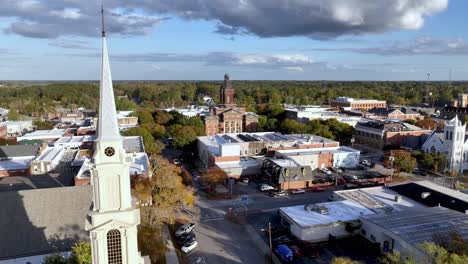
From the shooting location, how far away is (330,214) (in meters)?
30.8

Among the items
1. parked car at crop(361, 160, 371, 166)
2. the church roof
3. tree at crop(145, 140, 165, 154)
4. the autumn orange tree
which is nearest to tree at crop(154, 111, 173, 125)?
tree at crop(145, 140, 165, 154)

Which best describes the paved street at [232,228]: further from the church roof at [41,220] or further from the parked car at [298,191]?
the church roof at [41,220]

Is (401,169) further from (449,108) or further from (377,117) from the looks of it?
(449,108)

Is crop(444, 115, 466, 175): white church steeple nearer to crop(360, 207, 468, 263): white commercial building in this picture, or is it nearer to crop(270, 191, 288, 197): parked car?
crop(360, 207, 468, 263): white commercial building

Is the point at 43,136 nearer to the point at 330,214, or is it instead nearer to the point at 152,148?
the point at 152,148

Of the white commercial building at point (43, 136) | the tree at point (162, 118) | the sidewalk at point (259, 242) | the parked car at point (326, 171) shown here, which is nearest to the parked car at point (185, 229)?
the sidewalk at point (259, 242)

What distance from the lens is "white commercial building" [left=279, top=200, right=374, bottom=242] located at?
94.4 feet

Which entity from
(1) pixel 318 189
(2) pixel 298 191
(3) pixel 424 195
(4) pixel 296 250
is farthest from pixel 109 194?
(1) pixel 318 189

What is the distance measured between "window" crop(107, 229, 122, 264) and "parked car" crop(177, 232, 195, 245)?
1354cm

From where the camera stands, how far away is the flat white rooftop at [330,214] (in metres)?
29.4

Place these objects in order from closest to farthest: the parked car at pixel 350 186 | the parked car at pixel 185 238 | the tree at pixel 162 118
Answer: the parked car at pixel 185 238, the parked car at pixel 350 186, the tree at pixel 162 118

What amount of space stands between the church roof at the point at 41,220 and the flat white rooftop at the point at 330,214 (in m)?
16.7

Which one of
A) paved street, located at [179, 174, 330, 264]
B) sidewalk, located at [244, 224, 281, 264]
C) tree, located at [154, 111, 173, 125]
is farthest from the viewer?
tree, located at [154, 111, 173, 125]

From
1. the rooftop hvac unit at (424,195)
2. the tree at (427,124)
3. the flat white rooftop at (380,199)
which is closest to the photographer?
the flat white rooftop at (380,199)
